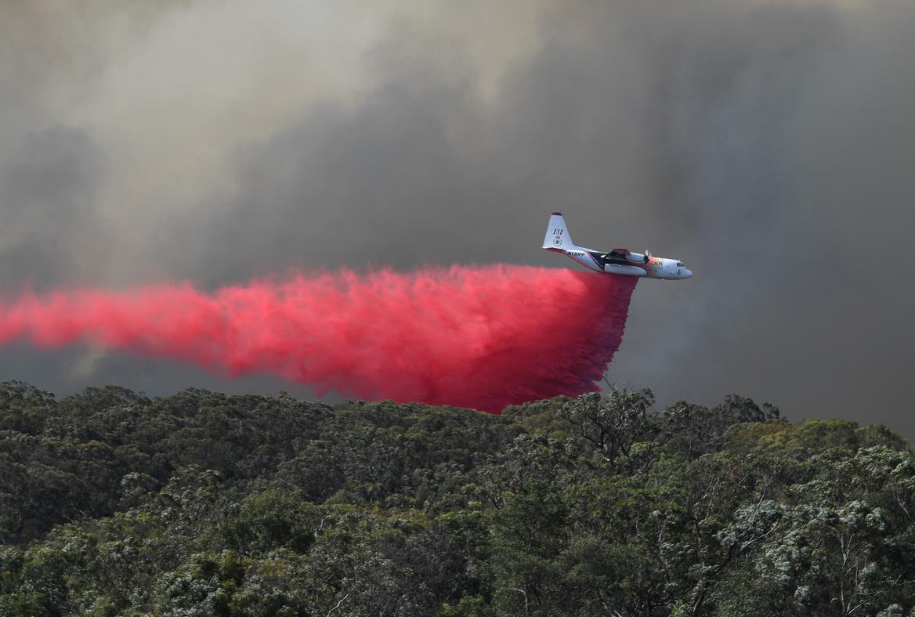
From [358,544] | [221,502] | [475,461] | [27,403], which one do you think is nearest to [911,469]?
[358,544]

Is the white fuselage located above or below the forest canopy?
above

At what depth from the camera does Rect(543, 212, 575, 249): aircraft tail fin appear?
103 meters

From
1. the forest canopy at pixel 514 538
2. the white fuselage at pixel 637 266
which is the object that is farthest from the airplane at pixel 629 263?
the forest canopy at pixel 514 538

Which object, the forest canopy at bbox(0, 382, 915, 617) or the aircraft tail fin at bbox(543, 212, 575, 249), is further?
the aircraft tail fin at bbox(543, 212, 575, 249)

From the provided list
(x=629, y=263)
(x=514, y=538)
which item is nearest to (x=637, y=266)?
(x=629, y=263)

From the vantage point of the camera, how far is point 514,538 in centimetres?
5950

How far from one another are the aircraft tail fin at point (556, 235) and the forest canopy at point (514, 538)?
58.6 ft

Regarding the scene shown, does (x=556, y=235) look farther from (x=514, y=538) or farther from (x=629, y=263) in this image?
(x=514, y=538)

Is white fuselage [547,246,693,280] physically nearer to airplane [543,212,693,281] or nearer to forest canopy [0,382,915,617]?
airplane [543,212,693,281]

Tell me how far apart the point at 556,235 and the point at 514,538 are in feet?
155

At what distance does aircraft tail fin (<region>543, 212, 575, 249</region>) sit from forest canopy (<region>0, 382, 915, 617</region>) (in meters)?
17.9

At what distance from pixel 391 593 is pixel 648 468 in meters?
29.3

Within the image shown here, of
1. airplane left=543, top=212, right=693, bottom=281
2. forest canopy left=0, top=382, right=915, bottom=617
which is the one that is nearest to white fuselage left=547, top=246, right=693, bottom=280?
airplane left=543, top=212, right=693, bottom=281

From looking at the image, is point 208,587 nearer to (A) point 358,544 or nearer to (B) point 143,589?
(B) point 143,589
